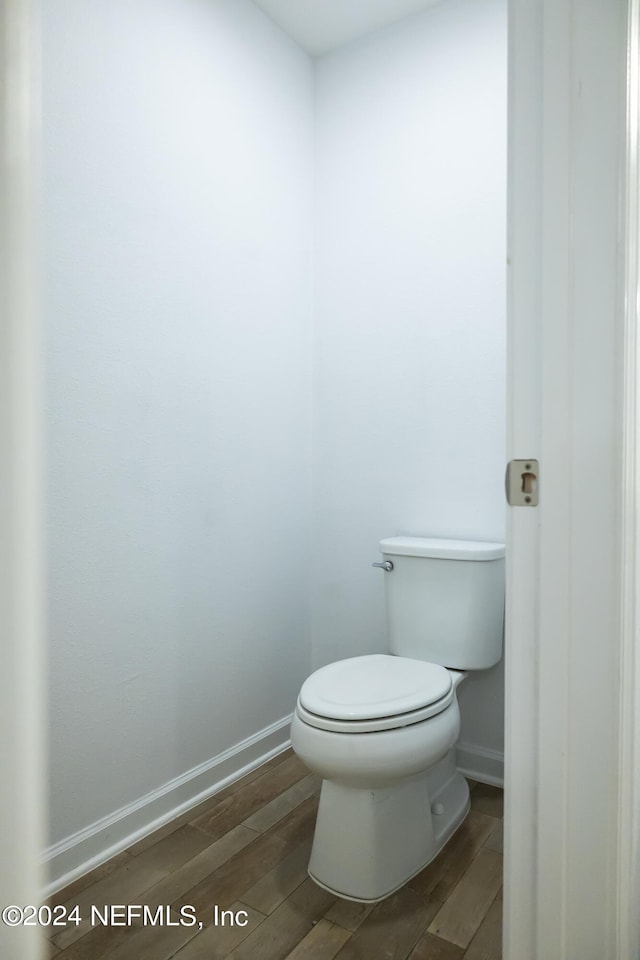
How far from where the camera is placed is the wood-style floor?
126 cm

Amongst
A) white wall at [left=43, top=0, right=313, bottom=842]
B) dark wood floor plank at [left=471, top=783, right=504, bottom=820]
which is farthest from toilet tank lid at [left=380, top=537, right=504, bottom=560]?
dark wood floor plank at [left=471, top=783, right=504, bottom=820]

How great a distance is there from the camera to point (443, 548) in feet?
6.02

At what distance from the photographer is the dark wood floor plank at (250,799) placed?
5.59 ft

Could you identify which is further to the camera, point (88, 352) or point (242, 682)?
point (242, 682)

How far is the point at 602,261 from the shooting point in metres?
0.77

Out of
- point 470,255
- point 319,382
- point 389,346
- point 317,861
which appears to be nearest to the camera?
point 317,861

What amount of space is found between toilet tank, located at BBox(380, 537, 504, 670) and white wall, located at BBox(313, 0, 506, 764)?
174 mm

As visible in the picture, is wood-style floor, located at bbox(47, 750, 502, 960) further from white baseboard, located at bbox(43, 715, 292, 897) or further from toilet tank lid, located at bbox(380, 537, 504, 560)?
toilet tank lid, located at bbox(380, 537, 504, 560)

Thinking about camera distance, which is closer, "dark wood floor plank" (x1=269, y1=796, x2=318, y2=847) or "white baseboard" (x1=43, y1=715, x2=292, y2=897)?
"white baseboard" (x1=43, y1=715, x2=292, y2=897)

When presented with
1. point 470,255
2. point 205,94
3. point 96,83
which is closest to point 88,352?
point 96,83

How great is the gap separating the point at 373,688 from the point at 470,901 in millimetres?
499

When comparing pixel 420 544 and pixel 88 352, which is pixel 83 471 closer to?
pixel 88 352

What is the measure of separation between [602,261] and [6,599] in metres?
0.76

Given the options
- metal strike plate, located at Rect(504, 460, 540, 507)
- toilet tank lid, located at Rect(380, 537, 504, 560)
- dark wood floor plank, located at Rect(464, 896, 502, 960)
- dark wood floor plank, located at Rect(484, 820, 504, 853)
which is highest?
metal strike plate, located at Rect(504, 460, 540, 507)
